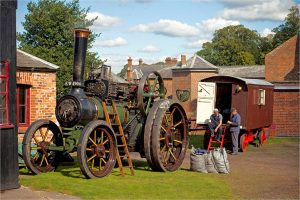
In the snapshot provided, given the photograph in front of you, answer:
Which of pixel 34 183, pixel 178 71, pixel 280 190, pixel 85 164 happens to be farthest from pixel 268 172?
pixel 178 71

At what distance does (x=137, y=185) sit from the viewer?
9.38m

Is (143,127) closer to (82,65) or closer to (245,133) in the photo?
(82,65)

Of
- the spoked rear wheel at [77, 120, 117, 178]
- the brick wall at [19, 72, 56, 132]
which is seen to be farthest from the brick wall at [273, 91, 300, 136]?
the spoked rear wheel at [77, 120, 117, 178]

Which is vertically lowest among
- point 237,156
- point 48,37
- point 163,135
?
point 237,156

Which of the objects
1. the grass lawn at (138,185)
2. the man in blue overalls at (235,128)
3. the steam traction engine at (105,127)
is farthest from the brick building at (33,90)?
the man in blue overalls at (235,128)

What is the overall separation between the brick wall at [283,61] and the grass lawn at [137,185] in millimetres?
26647

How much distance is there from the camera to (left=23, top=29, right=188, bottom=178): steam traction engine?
33.3 feet

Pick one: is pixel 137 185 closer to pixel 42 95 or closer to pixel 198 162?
pixel 198 162

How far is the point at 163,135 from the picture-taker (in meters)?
11.6

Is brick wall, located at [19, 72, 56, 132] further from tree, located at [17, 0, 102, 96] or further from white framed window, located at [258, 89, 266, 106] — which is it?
tree, located at [17, 0, 102, 96]

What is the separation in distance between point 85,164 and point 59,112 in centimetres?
163

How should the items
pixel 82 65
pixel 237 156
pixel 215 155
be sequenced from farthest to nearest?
pixel 237 156 < pixel 215 155 < pixel 82 65

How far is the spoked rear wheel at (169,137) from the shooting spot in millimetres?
10852

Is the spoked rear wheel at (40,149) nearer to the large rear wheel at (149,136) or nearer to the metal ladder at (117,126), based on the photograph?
the metal ladder at (117,126)
